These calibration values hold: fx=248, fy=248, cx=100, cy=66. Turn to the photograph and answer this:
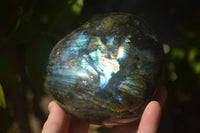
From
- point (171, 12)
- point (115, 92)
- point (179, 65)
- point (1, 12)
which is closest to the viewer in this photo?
point (115, 92)

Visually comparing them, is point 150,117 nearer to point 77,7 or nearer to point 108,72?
point 108,72

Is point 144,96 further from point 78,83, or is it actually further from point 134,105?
point 78,83

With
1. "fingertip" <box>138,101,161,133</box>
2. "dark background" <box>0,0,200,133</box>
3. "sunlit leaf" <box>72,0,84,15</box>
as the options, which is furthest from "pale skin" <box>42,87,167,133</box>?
"sunlit leaf" <box>72,0,84,15</box>

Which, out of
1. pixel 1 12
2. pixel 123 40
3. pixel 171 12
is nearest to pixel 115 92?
pixel 123 40

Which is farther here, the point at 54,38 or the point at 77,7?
the point at 54,38

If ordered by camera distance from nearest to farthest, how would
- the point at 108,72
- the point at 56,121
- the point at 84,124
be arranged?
the point at 108,72 < the point at 56,121 < the point at 84,124

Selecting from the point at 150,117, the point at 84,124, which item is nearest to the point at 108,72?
the point at 150,117

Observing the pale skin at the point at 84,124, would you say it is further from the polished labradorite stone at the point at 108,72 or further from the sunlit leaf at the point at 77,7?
the sunlit leaf at the point at 77,7
